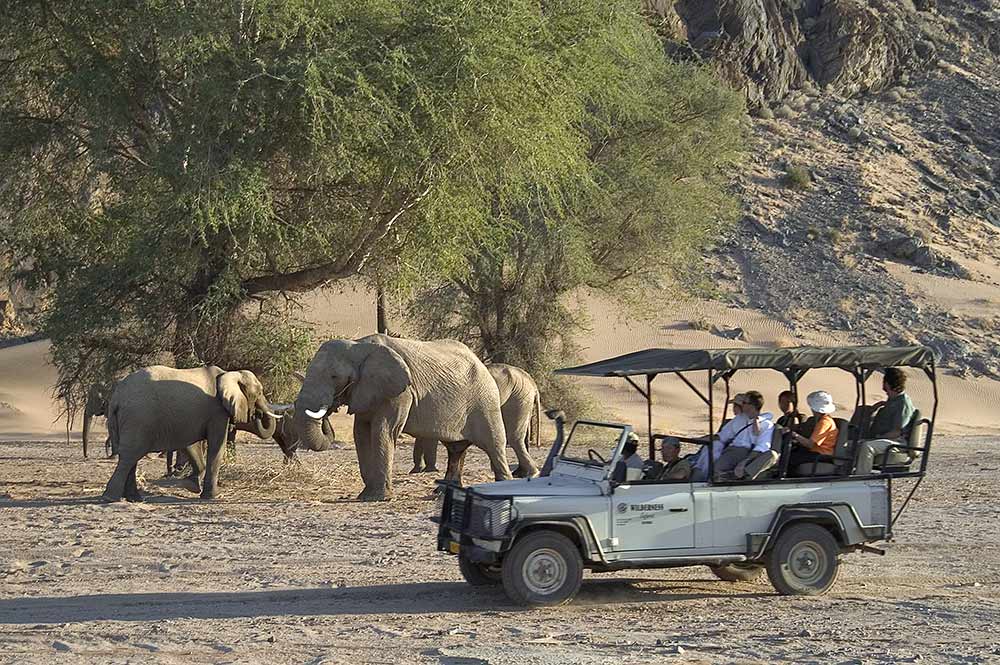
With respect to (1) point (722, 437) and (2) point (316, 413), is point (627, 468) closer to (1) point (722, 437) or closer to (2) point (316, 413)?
(1) point (722, 437)

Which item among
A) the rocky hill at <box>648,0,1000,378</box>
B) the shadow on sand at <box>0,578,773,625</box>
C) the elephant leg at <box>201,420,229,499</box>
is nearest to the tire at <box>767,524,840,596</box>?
the shadow on sand at <box>0,578,773,625</box>

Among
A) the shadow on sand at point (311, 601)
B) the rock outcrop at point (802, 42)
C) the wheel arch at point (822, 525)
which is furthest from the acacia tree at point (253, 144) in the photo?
the rock outcrop at point (802, 42)

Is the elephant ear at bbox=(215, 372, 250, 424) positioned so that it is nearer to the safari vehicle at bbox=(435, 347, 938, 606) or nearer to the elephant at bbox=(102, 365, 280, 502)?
the elephant at bbox=(102, 365, 280, 502)

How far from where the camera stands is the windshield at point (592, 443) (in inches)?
468

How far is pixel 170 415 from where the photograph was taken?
19.0 metres

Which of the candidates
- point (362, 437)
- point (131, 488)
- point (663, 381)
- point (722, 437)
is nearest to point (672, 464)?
point (722, 437)

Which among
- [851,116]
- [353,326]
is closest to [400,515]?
[353,326]

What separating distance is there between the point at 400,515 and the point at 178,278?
565 cm

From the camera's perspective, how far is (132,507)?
1802 cm

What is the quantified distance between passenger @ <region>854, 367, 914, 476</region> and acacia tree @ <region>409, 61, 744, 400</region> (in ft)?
53.8

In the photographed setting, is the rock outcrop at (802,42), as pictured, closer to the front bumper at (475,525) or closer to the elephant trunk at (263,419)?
the elephant trunk at (263,419)

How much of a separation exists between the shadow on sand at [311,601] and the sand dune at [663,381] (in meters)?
19.4

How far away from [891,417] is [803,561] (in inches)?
58.4

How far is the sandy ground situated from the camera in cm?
1011
